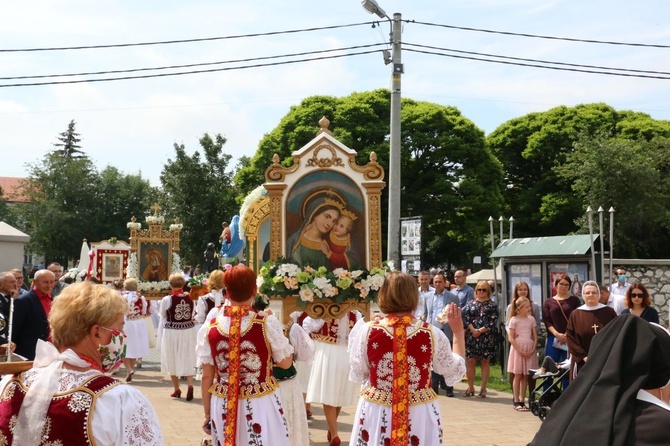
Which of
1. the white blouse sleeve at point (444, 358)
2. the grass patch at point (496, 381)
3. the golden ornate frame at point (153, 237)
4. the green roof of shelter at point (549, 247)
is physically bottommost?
the grass patch at point (496, 381)

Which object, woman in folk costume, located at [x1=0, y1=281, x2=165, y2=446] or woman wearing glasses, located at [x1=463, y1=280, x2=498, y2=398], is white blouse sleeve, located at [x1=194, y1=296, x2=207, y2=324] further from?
woman in folk costume, located at [x1=0, y1=281, x2=165, y2=446]

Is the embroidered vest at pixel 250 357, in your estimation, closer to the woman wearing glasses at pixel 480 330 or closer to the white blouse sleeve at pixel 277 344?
the white blouse sleeve at pixel 277 344

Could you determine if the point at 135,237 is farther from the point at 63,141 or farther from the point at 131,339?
the point at 63,141

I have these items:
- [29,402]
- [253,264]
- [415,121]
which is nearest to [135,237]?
[253,264]

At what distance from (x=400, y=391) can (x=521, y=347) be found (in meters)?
6.97

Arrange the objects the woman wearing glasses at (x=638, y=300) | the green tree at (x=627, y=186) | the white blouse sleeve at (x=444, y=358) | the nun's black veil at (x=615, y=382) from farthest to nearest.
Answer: the green tree at (x=627, y=186) < the woman wearing glasses at (x=638, y=300) < the white blouse sleeve at (x=444, y=358) < the nun's black veil at (x=615, y=382)

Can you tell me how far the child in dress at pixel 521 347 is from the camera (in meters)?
12.2

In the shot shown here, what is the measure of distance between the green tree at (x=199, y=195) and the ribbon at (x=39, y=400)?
39.2m

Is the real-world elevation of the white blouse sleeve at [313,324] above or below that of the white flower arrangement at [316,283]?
below

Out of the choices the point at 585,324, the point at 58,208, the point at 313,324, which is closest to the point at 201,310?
the point at 313,324

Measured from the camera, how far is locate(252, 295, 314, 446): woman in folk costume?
7.76 m

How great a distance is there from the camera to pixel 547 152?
4647cm

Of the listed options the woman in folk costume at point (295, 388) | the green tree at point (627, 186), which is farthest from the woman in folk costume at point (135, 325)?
the green tree at point (627, 186)

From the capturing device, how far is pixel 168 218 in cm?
4422
